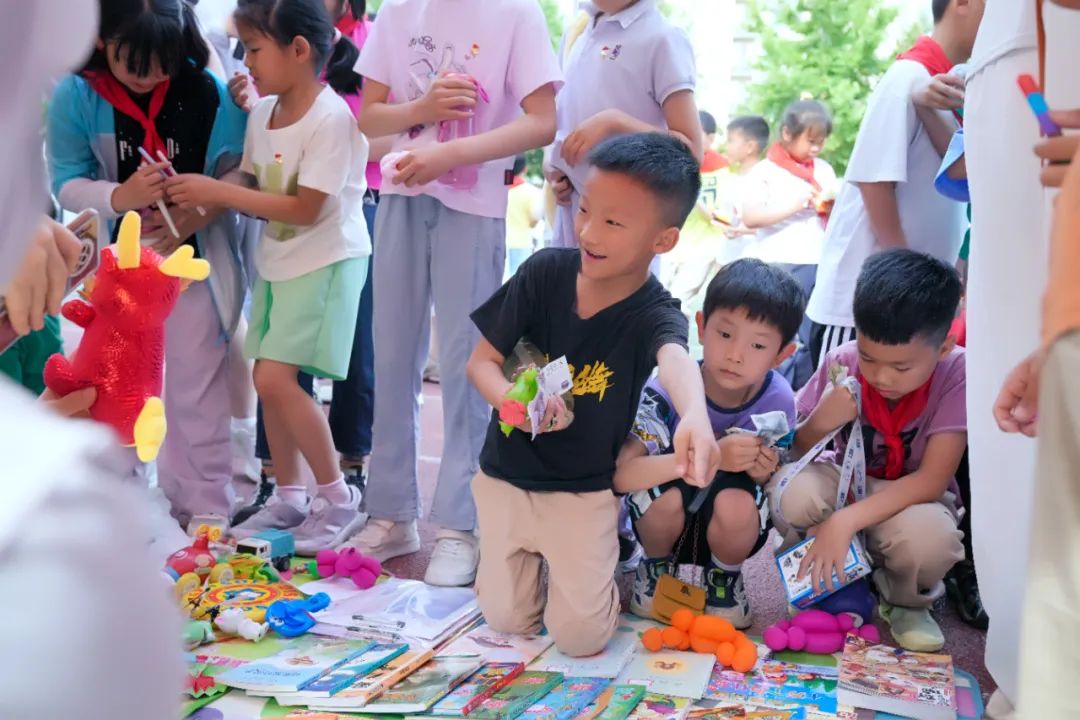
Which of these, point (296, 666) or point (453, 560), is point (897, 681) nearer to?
point (453, 560)

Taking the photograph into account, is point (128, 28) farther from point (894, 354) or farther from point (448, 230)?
point (894, 354)

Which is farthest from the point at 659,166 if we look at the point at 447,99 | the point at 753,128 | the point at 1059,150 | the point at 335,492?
the point at 753,128

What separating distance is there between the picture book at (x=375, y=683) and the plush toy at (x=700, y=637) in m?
0.48

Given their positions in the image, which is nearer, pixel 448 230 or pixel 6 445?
pixel 6 445

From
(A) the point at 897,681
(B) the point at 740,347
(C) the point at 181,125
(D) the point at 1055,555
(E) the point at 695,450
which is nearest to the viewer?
(D) the point at 1055,555

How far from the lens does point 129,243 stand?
2.28 metres

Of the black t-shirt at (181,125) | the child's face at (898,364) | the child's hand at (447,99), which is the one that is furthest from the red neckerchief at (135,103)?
the child's face at (898,364)

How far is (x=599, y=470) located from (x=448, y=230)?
755 mm

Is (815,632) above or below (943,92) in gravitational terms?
below

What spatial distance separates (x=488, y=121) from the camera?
110 inches

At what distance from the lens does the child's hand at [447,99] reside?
104 inches

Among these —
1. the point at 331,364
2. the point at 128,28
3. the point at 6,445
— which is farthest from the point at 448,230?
the point at 6,445

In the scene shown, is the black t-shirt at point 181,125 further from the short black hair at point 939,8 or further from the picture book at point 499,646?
the short black hair at point 939,8

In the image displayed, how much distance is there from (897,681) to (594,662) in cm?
60
